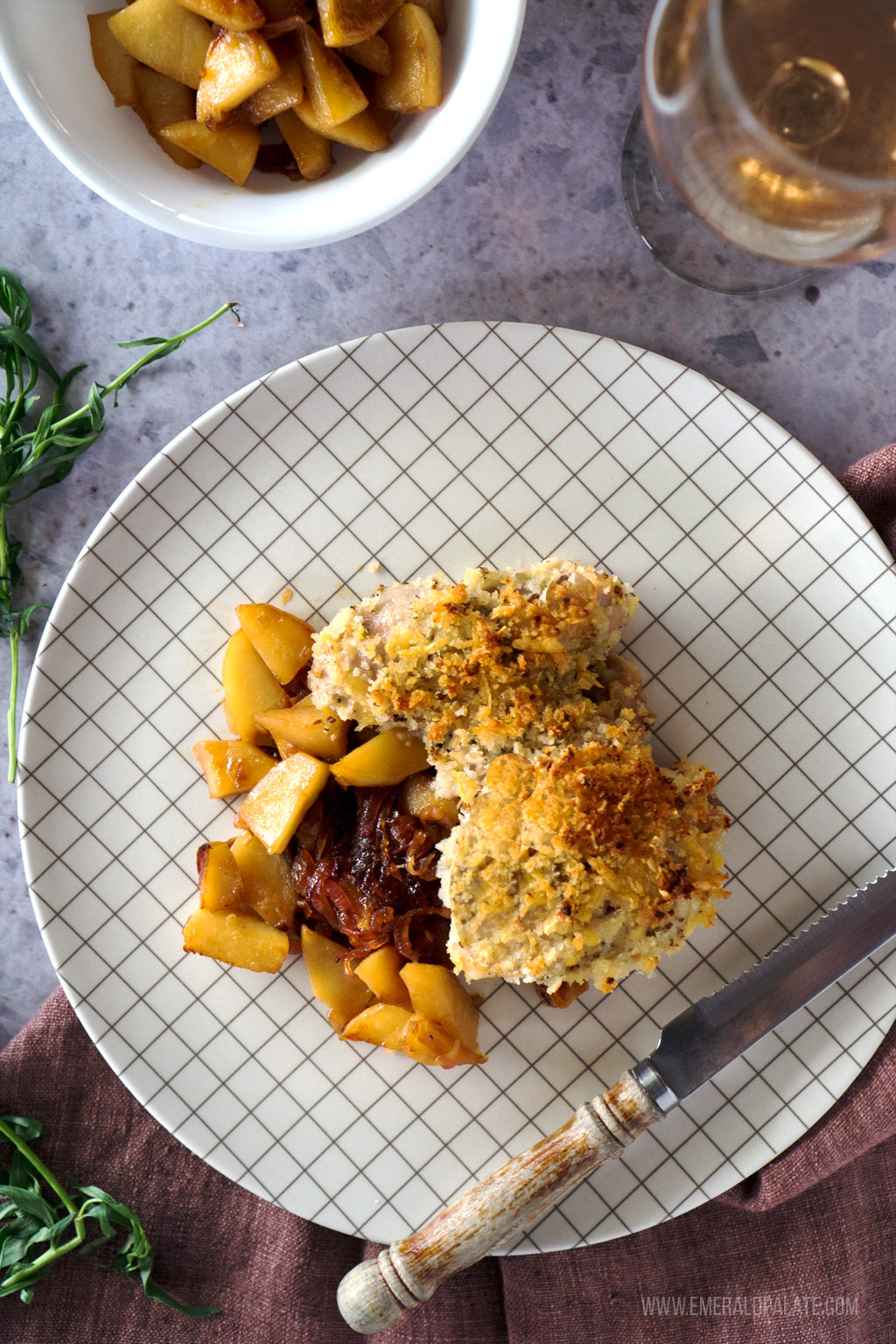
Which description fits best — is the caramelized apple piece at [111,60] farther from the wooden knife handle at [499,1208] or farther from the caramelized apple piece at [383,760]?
the wooden knife handle at [499,1208]

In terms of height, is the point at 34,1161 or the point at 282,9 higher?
the point at 282,9

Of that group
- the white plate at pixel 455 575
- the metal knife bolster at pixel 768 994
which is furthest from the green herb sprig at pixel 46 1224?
the metal knife bolster at pixel 768 994

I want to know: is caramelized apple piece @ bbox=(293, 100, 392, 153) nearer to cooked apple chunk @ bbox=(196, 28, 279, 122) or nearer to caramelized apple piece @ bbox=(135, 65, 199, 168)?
cooked apple chunk @ bbox=(196, 28, 279, 122)

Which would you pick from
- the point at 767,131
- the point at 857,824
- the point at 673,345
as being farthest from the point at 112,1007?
the point at 767,131

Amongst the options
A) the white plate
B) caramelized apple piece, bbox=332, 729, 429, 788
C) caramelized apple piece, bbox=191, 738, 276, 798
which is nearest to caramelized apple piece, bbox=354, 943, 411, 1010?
the white plate

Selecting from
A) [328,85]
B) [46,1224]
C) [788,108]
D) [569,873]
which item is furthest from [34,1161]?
[788,108]

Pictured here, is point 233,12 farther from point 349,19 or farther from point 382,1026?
point 382,1026
